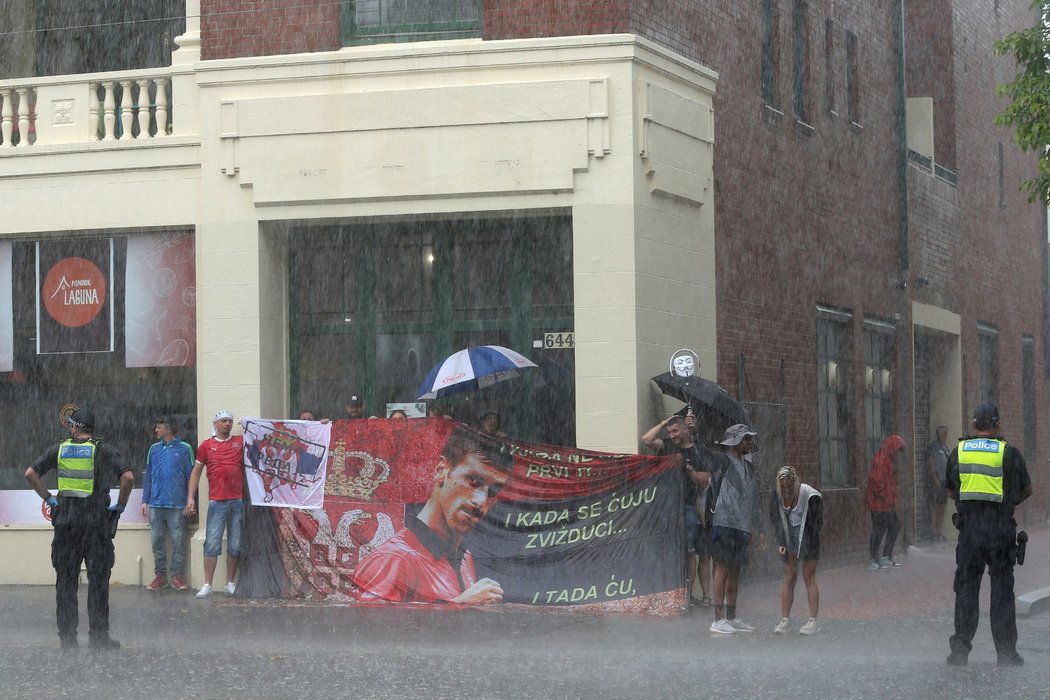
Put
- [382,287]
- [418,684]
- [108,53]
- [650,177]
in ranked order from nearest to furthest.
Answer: [418,684] < [650,177] < [382,287] < [108,53]

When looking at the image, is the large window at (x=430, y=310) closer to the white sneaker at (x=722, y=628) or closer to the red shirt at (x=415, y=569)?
the red shirt at (x=415, y=569)

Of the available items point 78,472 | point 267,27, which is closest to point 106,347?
point 267,27

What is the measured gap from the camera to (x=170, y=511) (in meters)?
16.7

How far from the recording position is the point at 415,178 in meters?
16.3

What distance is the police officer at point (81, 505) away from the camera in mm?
12344

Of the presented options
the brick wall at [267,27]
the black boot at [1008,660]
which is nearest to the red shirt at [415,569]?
the brick wall at [267,27]

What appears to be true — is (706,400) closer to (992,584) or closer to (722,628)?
(722,628)

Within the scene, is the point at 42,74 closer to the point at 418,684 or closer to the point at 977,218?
the point at 418,684

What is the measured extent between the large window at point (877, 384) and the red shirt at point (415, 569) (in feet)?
28.6

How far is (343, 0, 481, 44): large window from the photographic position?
16.6m

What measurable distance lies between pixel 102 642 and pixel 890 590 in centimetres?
870

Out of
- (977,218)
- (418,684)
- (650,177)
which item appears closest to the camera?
(418,684)

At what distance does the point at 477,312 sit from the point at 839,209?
6.31 m

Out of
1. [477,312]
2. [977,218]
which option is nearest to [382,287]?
[477,312]
